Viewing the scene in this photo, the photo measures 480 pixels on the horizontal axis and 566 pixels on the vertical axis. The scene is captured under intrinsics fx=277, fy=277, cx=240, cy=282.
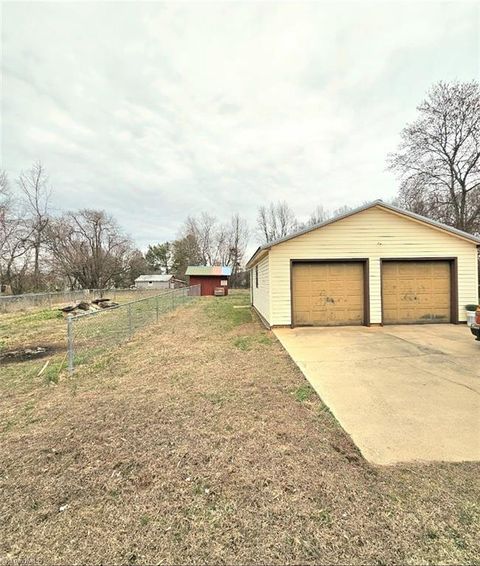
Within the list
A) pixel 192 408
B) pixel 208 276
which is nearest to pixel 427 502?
pixel 192 408

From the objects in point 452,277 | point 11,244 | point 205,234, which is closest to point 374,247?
point 452,277

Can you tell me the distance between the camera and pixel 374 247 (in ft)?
30.6

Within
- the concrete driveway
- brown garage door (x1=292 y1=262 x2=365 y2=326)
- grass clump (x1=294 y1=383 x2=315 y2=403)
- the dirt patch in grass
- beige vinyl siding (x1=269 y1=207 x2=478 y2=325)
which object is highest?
beige vinyl siding (x1=269 y1=207 x2=478 y2=325)

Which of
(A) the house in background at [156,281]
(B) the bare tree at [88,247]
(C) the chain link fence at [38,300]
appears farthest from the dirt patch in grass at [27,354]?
(A) the house in background at [156,281]

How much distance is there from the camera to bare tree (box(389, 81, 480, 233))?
18.3 m

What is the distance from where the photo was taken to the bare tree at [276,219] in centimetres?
4453

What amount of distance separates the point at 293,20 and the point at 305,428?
9201 millimetres

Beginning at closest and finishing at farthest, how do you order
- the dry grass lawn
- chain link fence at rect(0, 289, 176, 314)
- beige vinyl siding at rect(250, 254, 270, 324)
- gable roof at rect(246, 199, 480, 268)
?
the dry grass lawn < gable roof at rect(246, 199, 480, 268) < beige vinyl siding at rect(250, 254, 270, 324) < chain link fence at rect(0, 289, 176, 314)

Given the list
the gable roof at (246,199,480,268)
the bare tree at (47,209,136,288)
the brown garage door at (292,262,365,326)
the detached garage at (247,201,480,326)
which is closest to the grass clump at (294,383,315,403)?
the detached garage at (247,201,480,326)

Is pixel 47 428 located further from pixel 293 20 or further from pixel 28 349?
pixel 293 20

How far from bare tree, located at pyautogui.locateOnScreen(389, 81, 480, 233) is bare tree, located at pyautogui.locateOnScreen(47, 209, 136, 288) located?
115 feet

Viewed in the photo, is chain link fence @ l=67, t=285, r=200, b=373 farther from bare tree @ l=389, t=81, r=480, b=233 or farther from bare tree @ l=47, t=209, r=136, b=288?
bare tree @ l=47, t=209, r=136, b=288

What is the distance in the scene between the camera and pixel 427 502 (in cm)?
201

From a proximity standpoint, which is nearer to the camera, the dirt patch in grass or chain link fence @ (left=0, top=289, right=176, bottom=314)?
the dirt patch in grass
